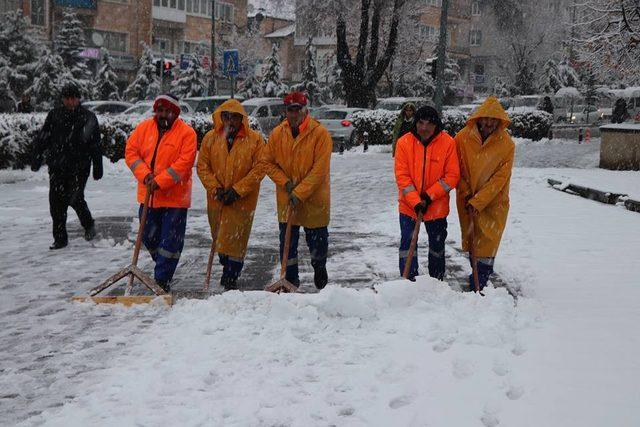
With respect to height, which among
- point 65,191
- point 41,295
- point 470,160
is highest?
point 470,160

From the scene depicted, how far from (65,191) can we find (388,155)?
54.4ft

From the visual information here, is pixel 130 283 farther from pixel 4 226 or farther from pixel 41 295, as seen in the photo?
pixel 4 226

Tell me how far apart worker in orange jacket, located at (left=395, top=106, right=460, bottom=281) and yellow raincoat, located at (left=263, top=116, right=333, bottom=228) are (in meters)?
0.64

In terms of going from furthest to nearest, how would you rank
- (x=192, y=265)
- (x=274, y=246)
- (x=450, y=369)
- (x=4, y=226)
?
(x=4, y=226) → (x=274, y=246) → (x=192, y=265) → (x=450, y=369)

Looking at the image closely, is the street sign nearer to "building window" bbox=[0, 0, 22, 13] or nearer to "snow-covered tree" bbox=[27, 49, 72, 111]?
"snow-covered tree" bbox=[27, 49, 72, 111]

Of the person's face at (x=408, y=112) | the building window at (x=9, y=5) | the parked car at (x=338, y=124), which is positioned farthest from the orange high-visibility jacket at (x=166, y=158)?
the building window at (x=9, y=5)

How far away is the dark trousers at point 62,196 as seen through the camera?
8125mm

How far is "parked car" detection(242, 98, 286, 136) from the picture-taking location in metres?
26.4

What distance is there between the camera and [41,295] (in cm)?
634

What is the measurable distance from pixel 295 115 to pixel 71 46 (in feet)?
127

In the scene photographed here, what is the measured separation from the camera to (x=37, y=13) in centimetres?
4453

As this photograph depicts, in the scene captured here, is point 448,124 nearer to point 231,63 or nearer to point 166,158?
point 231,63

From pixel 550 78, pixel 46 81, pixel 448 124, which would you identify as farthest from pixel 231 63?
pixel 550 78

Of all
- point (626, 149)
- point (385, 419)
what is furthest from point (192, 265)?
point (626, 149)
